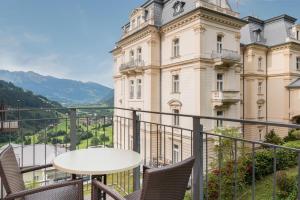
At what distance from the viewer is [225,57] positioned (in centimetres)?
1526

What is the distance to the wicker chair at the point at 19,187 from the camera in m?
1.77

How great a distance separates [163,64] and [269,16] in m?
14.2

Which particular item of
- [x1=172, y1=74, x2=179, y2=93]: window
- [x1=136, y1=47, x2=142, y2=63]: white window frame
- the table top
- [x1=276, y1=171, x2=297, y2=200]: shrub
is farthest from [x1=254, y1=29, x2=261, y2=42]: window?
the table top

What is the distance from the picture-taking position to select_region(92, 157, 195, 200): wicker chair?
4.63 feet

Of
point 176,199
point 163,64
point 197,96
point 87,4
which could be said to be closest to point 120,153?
point 176,199

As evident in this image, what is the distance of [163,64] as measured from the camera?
58.3ft

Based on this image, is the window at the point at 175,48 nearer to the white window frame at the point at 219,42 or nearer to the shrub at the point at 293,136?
the white window frame at the point at 219,42

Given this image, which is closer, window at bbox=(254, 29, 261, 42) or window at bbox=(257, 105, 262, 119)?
window at bbox=(254, 29, 261, 42)

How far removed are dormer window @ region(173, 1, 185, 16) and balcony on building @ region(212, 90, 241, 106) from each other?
6163 millimetres

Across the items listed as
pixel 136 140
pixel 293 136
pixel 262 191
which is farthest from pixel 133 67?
pixel 136 140

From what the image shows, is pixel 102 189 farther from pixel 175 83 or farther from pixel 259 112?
pixel 259 112

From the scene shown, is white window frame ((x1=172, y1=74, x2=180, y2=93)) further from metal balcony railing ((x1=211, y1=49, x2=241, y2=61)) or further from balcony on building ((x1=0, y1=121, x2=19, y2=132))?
balcony on building ((x1=0, y1=121, x2=19, y2=132))

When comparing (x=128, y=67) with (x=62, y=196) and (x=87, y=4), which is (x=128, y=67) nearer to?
(x=87, y=4)

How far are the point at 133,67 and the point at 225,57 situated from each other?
7407 mm
